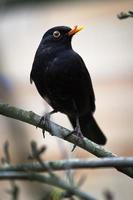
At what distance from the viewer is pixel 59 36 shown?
2803 millimetres

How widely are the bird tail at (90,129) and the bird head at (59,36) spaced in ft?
1.38

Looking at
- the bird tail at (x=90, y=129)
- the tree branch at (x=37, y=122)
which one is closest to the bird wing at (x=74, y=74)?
the bird tail at (x=90, y=129)

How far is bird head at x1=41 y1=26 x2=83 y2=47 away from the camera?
262 centimetres

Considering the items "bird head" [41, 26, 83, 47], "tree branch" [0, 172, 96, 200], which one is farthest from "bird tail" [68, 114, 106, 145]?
"tree branch" [0, 172, 96, 200]

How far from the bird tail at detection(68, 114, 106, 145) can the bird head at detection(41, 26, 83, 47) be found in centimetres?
42

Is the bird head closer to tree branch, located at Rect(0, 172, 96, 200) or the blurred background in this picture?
the blurred background

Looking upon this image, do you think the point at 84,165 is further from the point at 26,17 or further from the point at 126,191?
the point at 126,191

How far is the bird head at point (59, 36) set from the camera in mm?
2619

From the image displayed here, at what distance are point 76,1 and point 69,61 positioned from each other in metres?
0.65

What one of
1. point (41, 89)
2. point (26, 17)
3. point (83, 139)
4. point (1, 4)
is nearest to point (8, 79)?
point (26, 17)

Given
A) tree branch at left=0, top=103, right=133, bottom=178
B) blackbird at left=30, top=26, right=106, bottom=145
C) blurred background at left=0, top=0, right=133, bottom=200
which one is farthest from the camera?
blurred background at left=0, top=0, right=133, bottom=200

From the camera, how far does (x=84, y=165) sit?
5.75 ft

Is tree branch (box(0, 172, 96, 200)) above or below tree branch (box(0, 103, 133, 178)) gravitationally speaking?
below

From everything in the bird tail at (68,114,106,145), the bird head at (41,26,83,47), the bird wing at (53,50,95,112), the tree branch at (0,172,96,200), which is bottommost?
the bird tail at (68,114,106,145)
